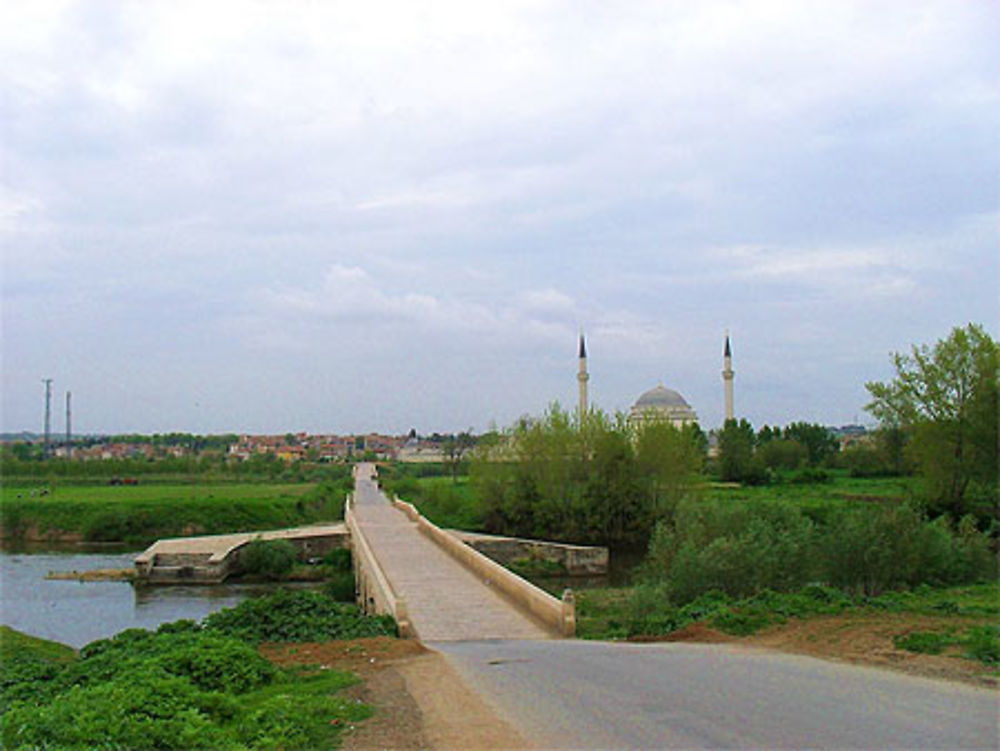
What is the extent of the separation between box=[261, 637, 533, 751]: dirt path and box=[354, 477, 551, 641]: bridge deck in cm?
240

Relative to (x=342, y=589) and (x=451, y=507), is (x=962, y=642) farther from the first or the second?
(x=451, y=507)

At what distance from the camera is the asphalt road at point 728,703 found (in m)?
7.52

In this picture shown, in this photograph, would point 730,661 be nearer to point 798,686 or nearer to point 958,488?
point 798,686

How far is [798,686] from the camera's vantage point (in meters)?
9.52

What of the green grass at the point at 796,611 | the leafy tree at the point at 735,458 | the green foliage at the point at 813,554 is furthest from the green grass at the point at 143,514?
the green grass at the point at 796,611

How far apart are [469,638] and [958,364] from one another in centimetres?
3193

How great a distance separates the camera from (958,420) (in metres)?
39.9

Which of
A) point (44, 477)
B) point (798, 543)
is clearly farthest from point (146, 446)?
point (798, 543)

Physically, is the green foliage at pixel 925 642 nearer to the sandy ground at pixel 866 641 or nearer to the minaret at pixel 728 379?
the sandy ground at pixel 866 641

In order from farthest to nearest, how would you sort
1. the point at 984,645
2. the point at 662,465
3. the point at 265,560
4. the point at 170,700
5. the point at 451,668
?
the point at 662,465, the point at 265,560, the point at 451,668, the point at 984,645, the point at 170,700

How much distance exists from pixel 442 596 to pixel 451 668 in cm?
876

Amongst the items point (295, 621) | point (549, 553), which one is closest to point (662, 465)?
point (549, 553)

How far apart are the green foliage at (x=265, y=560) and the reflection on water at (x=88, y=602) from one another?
2.00 meters

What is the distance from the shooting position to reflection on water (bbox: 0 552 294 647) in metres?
26.2
